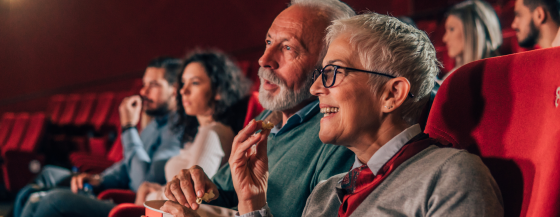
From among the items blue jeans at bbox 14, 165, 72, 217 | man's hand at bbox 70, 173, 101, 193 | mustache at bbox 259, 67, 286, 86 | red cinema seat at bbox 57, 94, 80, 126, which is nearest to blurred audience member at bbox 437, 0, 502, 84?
mustache at bbox 259, 67, 286, 86

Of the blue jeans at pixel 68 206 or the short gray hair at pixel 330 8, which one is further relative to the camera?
the blue jeans at pixel 68 206

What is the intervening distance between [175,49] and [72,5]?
4.10ft

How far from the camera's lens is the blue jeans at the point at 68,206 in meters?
1.03

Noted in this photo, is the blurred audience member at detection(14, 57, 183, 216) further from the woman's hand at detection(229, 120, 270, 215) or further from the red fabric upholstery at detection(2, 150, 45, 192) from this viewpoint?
the red fabric upholstery at detection(2, 150, 45, 192)

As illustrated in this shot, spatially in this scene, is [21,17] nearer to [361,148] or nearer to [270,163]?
[270,163]

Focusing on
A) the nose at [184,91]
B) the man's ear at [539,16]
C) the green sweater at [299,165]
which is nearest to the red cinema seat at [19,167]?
the nose at [184,91]

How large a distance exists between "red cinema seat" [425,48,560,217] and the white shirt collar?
0.03 m

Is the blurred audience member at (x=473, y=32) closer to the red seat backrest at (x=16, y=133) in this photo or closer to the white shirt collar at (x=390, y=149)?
the white shirt collar at (x=390, y=149)

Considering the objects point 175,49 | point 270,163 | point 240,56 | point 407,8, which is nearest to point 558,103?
point 270,163

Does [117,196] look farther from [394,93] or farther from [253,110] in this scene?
[394,93]

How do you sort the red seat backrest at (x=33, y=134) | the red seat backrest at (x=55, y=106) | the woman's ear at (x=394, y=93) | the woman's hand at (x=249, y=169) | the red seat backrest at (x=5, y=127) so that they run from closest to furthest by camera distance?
the woman's ear at (x=394, y=93) < the woman's hand at (x=249, y=169) < the red seat backrest at (x=33, y=134) < the red seat backrest at (x=5, y=127) < the red seat backrest at (x=55, y=106)

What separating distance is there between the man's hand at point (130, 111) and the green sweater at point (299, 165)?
2.74 feet

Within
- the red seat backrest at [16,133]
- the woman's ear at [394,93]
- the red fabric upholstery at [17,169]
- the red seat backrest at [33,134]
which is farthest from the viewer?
the red seat backrest at [16,133]

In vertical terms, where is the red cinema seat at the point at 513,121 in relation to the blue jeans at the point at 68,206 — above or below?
above
